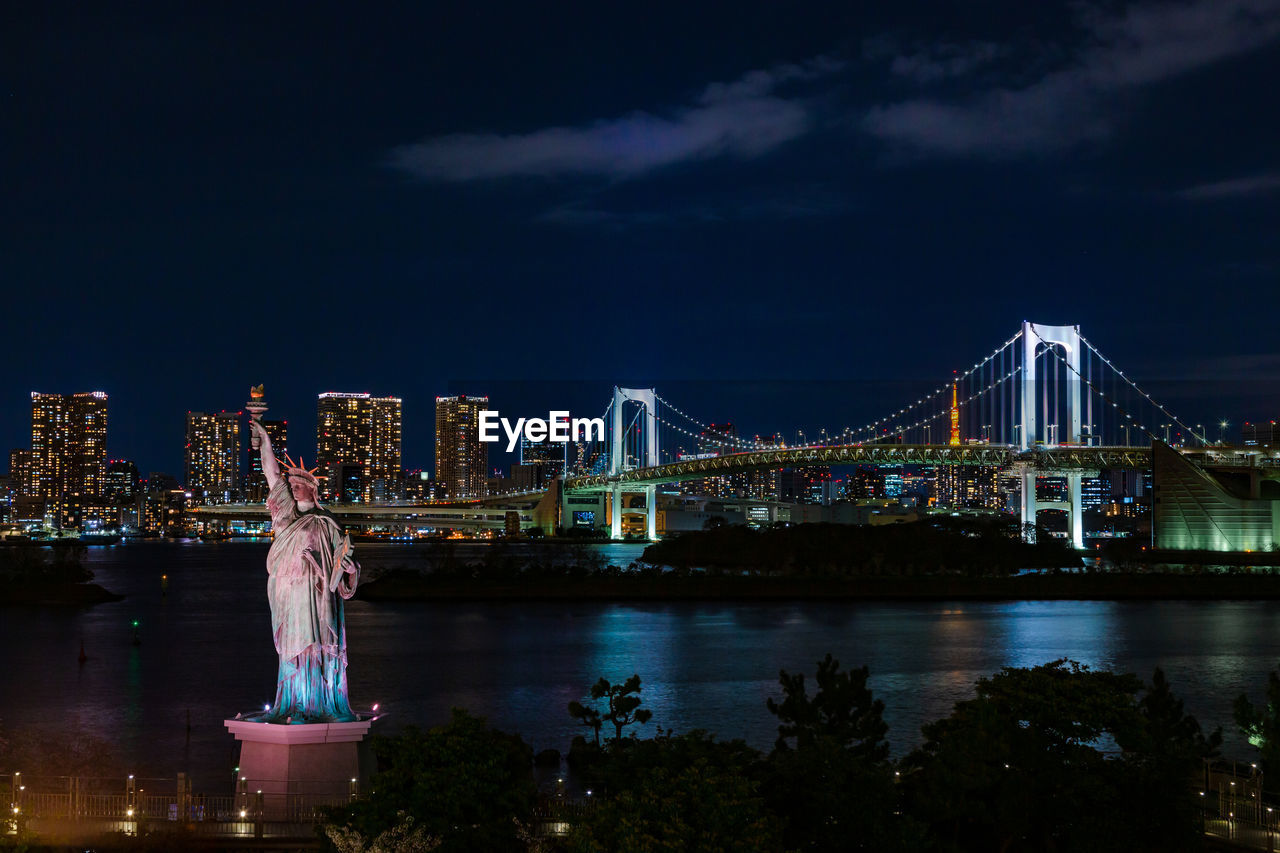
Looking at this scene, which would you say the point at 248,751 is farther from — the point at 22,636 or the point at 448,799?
the point at 22,636

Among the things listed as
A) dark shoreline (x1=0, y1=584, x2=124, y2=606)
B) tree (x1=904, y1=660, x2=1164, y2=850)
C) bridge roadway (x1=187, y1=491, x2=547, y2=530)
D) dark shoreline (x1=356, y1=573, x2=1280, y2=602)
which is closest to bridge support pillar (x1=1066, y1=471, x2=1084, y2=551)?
dark shoreline (x1=356, y1=573, x2=1280, y2=602)

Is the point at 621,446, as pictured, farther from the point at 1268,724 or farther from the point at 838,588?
the point at 1268,724

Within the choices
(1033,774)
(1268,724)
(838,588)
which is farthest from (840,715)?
(838,588)

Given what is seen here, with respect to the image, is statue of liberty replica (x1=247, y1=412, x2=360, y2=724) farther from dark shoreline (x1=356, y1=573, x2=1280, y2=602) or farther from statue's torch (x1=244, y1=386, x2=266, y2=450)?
dark shoreline (x1=356, y1=573, x2=1280, y2=602)

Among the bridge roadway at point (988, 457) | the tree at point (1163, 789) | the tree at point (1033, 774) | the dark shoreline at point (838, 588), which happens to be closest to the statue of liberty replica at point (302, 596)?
the tree at point (1033, 774)

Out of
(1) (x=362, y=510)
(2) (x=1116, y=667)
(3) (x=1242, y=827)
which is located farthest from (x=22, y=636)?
(1) (x=362, y=510)

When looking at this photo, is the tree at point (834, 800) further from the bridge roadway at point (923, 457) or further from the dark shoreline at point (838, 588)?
the bridge roadway at point (923, 457)
